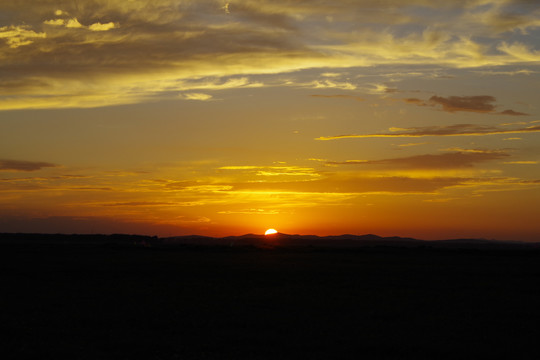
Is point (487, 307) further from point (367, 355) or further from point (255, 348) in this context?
point (255, 348)

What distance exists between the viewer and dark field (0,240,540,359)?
18.4 metres

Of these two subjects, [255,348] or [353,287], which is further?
[353,287]

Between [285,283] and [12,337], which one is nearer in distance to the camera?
[12,337]

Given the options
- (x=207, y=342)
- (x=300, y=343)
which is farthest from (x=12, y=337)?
(x=300, y=343)

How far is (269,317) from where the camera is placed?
2438cm

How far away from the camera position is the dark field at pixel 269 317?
60.2 ft

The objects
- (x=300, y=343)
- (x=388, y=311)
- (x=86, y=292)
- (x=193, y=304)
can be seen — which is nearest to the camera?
(x=300, y=343)

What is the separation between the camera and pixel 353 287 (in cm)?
3541

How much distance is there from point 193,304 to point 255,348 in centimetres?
974

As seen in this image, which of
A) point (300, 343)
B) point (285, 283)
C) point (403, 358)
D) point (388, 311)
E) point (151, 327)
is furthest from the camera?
point (285, 283)

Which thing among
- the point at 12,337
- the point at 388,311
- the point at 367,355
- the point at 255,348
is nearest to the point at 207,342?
the point at 255,348

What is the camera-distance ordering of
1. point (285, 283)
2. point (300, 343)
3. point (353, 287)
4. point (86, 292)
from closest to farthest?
1. point (300, 343)
2. point (86, 292)
3. point (353, 287)
4. point (285, 283)

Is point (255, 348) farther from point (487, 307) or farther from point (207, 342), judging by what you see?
point (487, 307)

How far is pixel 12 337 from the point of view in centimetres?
1972
